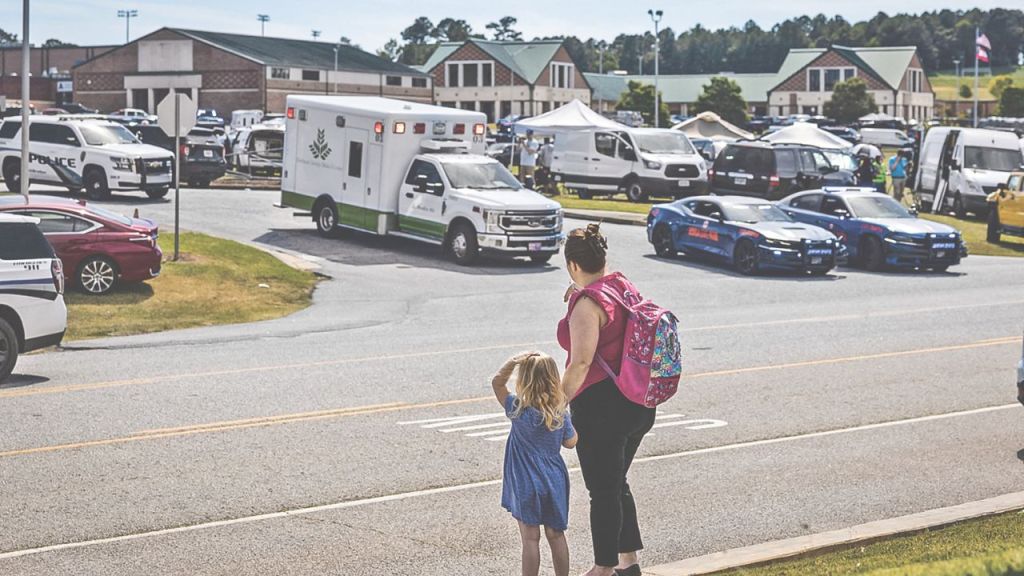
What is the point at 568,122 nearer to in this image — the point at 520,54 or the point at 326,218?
the point at 326,218

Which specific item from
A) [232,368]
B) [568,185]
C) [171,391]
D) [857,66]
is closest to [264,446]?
[171,391]

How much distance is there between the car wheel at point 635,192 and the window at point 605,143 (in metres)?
1.04

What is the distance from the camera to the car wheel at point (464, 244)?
27.8 metres

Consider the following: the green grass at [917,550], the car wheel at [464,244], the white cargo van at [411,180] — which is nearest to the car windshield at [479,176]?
the white cargo van at [411,180]

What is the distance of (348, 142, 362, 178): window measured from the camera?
2972 cm

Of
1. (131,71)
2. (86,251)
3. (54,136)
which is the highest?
(131,71)

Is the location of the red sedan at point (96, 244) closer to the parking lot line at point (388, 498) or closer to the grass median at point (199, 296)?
the grass median at point (199, 296)

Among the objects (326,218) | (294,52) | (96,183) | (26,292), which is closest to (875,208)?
(326,218)

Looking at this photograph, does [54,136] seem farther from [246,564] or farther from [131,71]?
[131,71]

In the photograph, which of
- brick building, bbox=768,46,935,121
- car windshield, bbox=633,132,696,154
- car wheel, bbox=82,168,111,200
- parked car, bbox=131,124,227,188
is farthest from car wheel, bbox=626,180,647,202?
brick building, bbox=768,46,935,121

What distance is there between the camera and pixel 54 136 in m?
35.2

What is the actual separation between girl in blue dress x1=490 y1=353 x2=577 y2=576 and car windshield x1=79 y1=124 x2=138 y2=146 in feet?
99.0

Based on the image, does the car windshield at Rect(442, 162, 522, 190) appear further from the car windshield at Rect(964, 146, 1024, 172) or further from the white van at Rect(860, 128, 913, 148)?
the white van at Rect(860, 128, 913, 148)

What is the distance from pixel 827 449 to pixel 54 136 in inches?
1094
